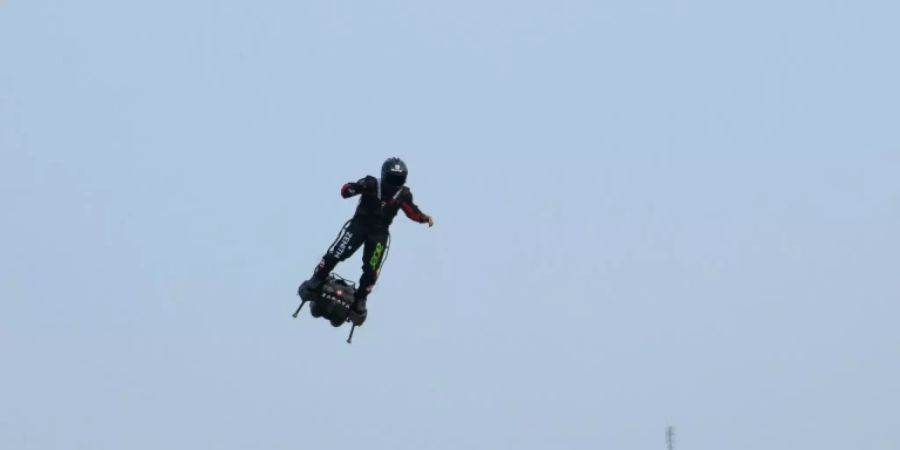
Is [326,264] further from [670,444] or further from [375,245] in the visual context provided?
[670,444]

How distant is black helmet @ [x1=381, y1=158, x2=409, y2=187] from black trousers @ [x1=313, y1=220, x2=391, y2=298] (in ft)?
4.91

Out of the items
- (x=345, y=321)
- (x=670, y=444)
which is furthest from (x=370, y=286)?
(x=670, y=444)

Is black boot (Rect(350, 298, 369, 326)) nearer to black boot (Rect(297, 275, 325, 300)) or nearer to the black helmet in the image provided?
black boot (Rect(297, 275, 325, 300))

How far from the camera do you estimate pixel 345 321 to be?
29.0 meters

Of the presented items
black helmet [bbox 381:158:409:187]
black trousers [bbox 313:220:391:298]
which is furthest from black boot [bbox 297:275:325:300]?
black helmet [bbox 381:158:409:187]

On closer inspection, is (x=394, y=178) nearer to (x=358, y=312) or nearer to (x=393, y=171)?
(x=393, y=171)

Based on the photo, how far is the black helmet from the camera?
2719cm

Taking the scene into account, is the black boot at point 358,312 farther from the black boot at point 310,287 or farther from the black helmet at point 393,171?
the black helmet at point 393,171

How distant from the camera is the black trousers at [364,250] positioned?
2858 cm

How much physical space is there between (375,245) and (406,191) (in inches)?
56.7

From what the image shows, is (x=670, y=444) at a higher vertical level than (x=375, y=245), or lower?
higher

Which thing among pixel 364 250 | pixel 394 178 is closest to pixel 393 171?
pixel 394 178

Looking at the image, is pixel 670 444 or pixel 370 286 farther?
pixel 670 444

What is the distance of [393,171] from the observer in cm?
2719
